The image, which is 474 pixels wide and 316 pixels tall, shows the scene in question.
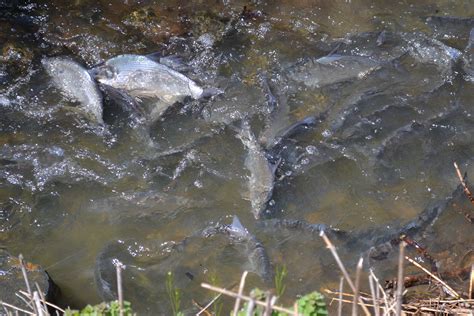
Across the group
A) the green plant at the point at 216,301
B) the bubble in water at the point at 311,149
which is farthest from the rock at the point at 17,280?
the bubble in water at the point at 311,149

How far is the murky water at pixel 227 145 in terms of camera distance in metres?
4.22

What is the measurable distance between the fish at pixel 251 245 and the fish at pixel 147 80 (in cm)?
101

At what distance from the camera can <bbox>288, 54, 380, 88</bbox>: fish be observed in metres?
5.05

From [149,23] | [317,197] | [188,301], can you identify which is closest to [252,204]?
[317,197]

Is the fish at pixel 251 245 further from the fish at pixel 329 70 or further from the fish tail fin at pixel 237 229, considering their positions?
the fish at pixel 329 70

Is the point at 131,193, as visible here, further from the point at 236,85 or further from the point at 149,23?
the point at 149,23

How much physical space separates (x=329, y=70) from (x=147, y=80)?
4.42 ft

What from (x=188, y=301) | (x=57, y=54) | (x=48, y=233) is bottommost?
(x=188, y=301)

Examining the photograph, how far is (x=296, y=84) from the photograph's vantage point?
5055 mm

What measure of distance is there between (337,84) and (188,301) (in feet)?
6.67

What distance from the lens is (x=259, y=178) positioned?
4.43 meters

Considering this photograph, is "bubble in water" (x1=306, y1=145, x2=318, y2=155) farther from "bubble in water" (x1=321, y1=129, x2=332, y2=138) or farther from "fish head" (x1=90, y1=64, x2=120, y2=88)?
"fish head" (x1=90, y1=64, x2=120, y2=88)

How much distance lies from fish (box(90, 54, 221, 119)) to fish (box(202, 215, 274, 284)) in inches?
39.9

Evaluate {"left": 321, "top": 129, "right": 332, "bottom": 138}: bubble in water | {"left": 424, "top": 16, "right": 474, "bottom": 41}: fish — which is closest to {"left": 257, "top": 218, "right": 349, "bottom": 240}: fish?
{"left": 321, "top": 129, "right": 332, "bottom": 138}: bubble in water
